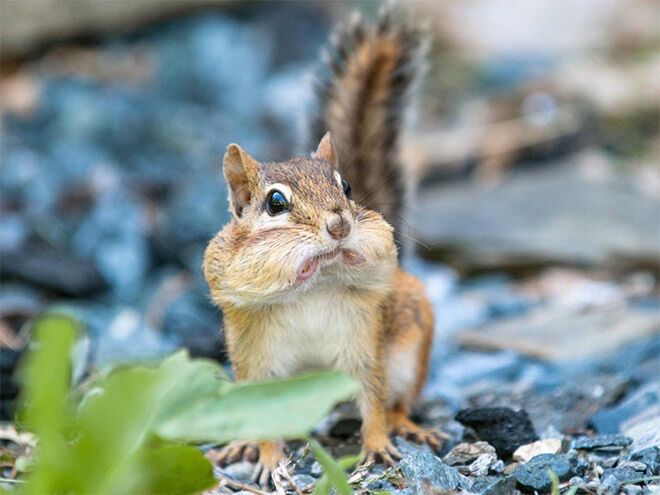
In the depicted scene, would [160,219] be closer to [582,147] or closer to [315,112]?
[315,112]

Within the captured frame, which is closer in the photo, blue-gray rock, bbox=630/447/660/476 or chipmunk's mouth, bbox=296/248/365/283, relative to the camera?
chipmunk's mouth, bbox=296/248/365/283

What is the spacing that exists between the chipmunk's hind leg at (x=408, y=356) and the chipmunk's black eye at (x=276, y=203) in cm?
77

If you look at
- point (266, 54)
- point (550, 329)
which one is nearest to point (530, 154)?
point (266, 54)

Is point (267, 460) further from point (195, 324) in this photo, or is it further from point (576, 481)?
point (195, 324)

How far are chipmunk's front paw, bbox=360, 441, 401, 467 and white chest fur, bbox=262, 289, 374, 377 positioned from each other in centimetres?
27

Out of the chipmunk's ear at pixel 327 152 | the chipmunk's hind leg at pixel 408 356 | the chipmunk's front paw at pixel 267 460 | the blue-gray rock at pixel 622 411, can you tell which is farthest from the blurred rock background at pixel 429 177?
the chipmunk's ear at pixel 327 152

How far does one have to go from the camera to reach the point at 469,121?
354 inches

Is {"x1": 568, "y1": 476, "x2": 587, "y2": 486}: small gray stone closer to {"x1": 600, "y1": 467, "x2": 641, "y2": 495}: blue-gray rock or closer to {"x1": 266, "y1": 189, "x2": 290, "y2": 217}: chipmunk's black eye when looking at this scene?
{"x1": 600, "y1": 467, "x2": 641, "y2": 495}: blue-gray rock

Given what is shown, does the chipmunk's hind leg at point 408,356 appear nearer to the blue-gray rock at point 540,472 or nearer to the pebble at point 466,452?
the pebble at point 466,452

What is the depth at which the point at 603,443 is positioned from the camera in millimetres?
3594

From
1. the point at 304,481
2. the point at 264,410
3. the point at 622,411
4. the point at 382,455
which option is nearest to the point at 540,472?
the point at 382,455

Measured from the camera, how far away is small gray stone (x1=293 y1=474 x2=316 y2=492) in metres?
3.38

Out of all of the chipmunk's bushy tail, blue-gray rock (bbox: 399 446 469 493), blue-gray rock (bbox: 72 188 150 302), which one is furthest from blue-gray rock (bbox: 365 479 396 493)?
blue-gray rock (bbox: 72 188 150 302)

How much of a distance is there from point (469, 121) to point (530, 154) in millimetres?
744
